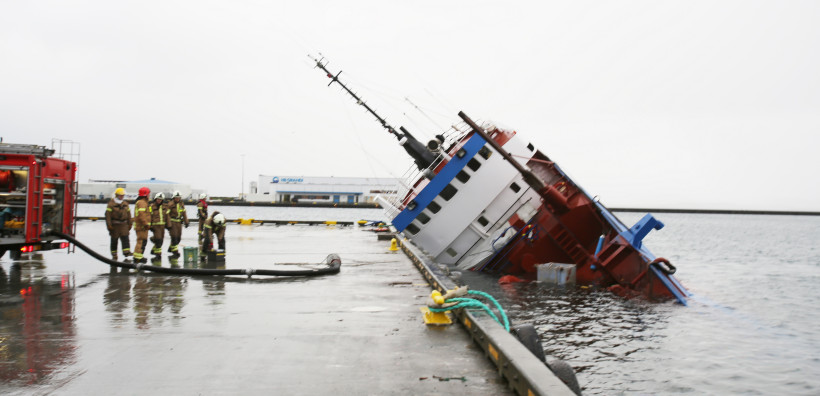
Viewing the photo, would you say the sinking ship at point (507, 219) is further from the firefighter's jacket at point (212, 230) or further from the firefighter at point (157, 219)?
the firefighter at point (157, 219)

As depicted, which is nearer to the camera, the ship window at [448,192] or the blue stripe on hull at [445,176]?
the blue stripe on hull at [445,176]

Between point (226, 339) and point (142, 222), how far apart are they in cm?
918

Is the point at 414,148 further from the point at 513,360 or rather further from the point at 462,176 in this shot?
the point at 513,360

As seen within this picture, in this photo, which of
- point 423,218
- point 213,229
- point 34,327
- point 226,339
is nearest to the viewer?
point 226,339

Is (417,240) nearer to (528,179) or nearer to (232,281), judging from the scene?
(528,179)

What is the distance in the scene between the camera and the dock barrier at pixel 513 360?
176 inches

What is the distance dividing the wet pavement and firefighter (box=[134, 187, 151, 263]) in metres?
2.18

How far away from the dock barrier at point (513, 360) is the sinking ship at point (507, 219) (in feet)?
38.3

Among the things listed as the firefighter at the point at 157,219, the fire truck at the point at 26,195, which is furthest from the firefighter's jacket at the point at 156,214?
the fire truck at the point at 26,195

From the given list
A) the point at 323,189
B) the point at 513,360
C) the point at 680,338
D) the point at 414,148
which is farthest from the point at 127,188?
the point at 513,360

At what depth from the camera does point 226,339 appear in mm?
6758

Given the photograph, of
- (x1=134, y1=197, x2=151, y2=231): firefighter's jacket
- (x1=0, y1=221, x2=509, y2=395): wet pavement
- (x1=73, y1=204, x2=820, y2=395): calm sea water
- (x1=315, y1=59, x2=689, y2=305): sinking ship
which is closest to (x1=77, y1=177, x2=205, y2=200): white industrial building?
(x1=315, y1=59, x2=689, y2=305): sinking ship

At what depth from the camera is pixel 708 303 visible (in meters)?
18.4

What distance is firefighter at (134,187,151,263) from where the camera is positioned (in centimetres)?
1423
